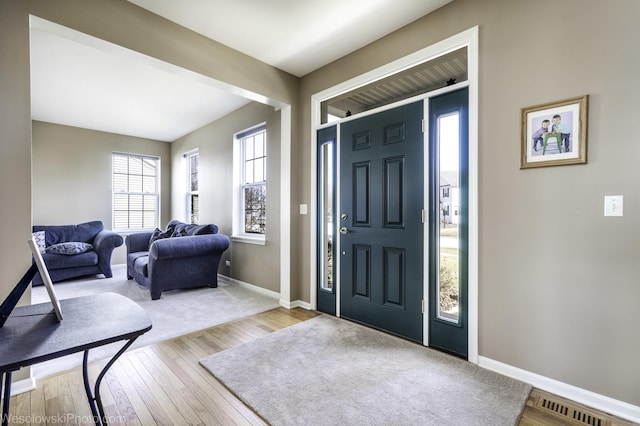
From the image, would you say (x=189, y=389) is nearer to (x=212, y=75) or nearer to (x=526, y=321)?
(x=526, y=321)

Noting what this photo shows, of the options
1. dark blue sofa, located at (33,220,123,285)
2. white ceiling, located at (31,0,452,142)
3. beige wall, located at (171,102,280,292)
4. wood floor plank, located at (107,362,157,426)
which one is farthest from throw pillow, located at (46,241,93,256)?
wood floor plank, located at (107,362,157,426)

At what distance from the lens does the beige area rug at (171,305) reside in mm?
2375

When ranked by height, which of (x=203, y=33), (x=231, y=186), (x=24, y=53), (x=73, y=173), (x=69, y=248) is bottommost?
(x=69, y=248)

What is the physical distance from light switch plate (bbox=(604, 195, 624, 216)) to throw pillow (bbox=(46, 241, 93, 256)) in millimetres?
6177

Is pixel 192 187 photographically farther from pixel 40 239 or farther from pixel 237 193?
pixel 40 239

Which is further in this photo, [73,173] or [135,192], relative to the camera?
[135,192]

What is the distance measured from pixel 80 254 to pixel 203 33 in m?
4.08

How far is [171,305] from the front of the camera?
3520 millimetres

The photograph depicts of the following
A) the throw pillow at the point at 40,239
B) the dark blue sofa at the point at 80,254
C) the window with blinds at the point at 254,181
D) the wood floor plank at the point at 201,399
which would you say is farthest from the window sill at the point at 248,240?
the throw pillow at the point at 40,239

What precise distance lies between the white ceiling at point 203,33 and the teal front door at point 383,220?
749 mm

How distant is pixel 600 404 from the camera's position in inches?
66.7

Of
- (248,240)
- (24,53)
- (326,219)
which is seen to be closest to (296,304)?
(326,219)

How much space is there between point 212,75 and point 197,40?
11.8 inches

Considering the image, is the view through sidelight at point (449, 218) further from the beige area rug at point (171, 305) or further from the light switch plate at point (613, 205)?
the beige area rug at point (171, 305)
